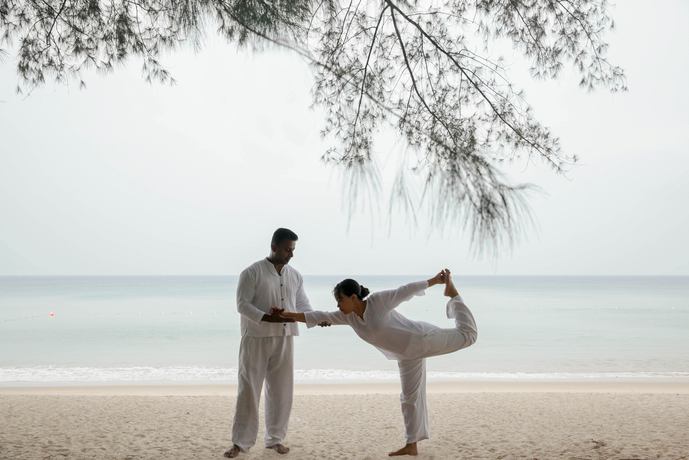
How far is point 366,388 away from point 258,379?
4760 millimetres

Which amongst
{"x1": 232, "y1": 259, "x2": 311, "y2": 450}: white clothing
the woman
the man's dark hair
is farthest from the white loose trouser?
the man's dark hair

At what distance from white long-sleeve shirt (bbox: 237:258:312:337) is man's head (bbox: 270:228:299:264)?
0.09m

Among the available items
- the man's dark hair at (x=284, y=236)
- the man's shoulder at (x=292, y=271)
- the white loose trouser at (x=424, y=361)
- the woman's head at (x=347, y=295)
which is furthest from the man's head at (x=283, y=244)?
the white loose trouser at (x=424, y=361)

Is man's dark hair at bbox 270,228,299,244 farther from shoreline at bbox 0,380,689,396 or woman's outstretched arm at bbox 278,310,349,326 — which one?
shoreline at bbox 0,380,689,396

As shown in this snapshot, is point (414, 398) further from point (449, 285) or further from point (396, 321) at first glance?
point (449, 285)

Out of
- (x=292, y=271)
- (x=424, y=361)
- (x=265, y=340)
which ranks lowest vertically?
(x=424, y=361)

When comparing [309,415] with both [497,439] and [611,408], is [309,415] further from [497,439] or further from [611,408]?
[611,408]

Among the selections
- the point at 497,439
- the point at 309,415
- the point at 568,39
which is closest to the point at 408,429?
the point at 497,439

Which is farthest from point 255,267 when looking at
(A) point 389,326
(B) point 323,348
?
(B) point 323,348

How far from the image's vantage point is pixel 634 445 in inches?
155

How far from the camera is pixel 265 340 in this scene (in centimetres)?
346

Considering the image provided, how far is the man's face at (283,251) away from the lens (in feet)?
11.3

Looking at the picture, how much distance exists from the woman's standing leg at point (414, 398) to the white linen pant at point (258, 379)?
66cm

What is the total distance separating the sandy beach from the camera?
3.84 metres
